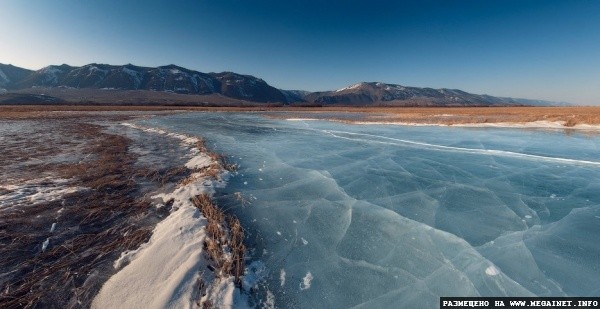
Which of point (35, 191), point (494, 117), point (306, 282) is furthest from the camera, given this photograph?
point (494, 117)

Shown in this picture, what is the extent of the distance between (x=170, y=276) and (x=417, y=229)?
15.5 ft

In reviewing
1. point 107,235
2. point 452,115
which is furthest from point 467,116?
point 107,235

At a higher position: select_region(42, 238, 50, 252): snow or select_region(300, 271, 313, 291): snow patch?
select_region(42, 238, 50, 252): snow

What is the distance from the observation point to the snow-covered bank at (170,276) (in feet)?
11.9

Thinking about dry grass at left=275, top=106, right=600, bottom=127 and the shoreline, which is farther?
dry grass at left=275, top=106, right=600, bottom=127

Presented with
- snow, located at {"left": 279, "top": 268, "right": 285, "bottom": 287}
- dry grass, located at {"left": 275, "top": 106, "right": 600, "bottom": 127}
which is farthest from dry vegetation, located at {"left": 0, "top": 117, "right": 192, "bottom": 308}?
dry grass, located at {"left": 275, "top": 106, "right": 600, "bottom": 127}

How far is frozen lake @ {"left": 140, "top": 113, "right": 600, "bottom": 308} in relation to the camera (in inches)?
159

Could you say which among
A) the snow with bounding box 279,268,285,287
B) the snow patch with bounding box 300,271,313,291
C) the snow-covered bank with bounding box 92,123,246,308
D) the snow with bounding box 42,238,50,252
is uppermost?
the snow-covered bank with bounding box 92,123,246,308

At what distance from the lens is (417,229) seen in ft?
18.5

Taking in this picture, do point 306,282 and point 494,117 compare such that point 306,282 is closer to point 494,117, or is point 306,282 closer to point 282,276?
point 282,276

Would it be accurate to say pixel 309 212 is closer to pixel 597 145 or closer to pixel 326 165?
pixel 326 165

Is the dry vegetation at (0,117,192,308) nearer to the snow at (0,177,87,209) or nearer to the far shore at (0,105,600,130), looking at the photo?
the snow at (0,177,87,209)

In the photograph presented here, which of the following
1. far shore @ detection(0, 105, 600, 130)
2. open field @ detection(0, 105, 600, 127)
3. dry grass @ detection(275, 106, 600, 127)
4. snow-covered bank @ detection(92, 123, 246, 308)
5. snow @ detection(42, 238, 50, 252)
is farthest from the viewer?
open field @ detection(0, 105, 600, 127)

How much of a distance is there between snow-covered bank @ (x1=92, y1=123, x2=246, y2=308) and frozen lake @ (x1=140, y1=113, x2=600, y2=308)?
0.79 metres
